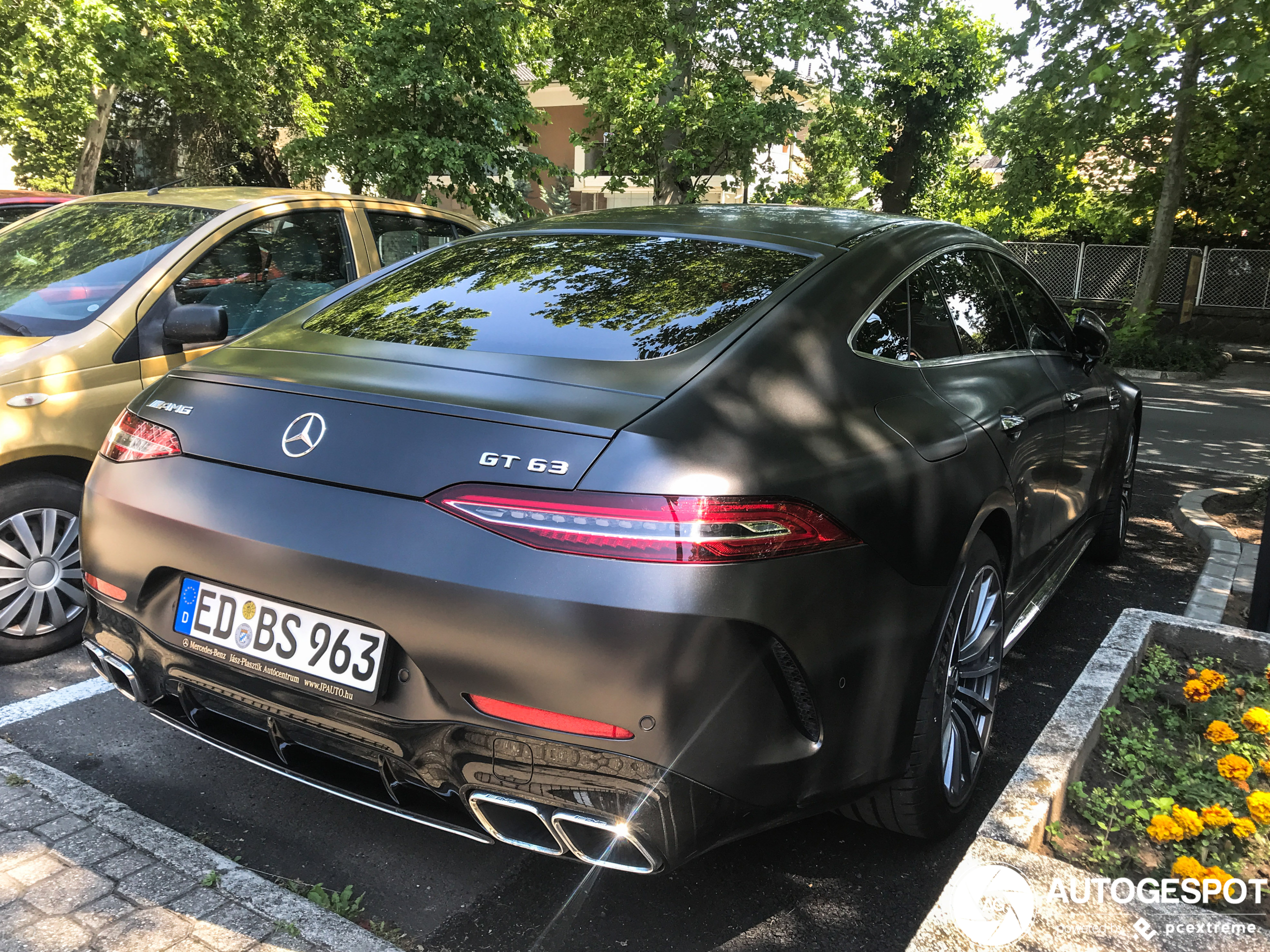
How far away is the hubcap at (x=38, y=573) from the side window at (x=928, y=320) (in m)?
3.15

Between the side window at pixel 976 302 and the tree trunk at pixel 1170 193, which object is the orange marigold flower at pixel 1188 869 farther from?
the tree trunk at pixel 1170 193

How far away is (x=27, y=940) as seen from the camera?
2152 millimetres

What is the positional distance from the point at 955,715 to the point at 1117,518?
10.5ft

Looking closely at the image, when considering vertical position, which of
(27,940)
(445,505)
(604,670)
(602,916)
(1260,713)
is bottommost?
(602,916)

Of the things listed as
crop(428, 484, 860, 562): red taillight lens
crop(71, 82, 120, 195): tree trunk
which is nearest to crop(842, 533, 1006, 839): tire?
crop(428, 484, 860, 562): red taillight lens

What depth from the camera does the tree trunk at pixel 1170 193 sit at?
16.6 metres

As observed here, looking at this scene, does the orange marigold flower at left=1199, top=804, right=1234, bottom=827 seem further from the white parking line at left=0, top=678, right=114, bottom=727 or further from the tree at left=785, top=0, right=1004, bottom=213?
the tree at left=785, top=0, right=1004, bottom=213

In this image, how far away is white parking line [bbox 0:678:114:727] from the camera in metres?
3.37

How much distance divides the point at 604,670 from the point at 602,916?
944mm

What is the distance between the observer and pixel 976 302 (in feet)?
11.2

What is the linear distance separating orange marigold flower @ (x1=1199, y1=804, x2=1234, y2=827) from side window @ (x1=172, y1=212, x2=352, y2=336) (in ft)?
12.7

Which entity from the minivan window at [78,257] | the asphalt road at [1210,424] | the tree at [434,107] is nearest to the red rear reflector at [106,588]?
the minivan window at [78,257]

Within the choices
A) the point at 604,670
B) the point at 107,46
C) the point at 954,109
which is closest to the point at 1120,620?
the point at 604,670

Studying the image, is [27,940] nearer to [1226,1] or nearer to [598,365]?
[598,365]
